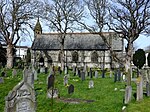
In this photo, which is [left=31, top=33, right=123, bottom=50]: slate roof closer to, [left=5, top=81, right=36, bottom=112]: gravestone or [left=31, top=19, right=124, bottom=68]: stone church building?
[left=31, top=19, right=124, bottom=68]: stone church building

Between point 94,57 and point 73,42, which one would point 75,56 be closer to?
point 73,42

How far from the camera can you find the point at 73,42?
50.1 m

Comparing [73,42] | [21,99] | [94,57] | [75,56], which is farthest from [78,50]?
[21,99]

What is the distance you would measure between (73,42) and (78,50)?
7.83ft

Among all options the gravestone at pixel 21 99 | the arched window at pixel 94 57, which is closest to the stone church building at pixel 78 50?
the arched window at pixel 94 57

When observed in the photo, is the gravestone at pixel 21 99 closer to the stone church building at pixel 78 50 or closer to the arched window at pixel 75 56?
the stone church building at pixel 78 50

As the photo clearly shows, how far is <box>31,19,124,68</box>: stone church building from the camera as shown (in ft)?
155

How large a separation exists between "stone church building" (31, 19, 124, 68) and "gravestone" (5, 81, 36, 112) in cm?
3863

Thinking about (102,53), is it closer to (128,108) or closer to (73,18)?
(73,18)

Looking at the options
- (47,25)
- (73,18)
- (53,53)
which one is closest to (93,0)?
(73,18)

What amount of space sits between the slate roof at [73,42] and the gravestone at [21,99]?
3967cm

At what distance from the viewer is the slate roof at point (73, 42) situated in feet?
159

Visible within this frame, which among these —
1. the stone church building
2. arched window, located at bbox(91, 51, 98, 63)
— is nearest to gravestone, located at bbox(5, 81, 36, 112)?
the stone church building

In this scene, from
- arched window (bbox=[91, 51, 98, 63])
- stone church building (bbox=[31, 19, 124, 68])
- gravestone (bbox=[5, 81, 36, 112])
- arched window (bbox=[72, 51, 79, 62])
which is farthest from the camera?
arched window (bbox=[72, 51, 79, 62])
